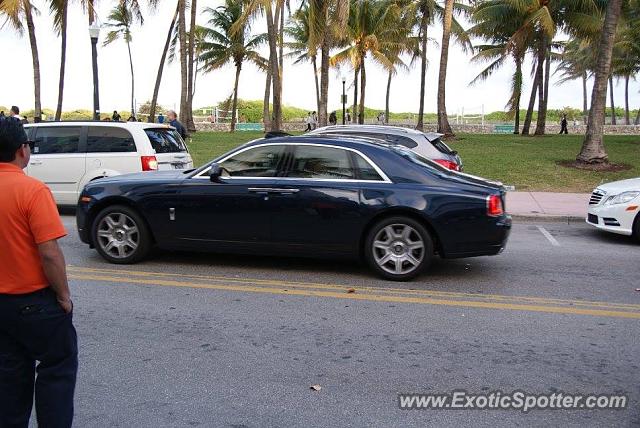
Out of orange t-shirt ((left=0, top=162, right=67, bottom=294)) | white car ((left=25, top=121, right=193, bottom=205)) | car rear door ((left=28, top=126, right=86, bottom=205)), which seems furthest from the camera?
car rear door ((left=28, top=126, right=86, bottom=205))

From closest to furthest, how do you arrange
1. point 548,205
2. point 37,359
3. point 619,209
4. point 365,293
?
point 37,359 < point 365,293 < point 619,209 < point 548,205

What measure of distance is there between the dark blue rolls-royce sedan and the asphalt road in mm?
331

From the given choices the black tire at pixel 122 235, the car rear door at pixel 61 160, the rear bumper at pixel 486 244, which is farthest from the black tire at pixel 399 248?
the car rear door at pixel 61 160

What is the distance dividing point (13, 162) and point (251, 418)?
6.40 ft

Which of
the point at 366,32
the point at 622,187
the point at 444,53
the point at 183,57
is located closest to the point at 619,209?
the point at 622,187

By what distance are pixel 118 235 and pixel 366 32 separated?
107 ft

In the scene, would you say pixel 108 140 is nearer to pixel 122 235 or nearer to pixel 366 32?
pixel 122 235

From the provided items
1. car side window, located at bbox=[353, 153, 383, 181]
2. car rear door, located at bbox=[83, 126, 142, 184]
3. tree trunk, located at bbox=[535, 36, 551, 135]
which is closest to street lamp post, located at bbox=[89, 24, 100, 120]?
car rear door, located at bbox=[83, 126, 142, 184]

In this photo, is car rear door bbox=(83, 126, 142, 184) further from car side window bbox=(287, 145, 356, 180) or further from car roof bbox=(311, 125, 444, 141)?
car side window bbox=(287, 145, 356, 180)

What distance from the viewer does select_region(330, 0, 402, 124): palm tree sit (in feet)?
120

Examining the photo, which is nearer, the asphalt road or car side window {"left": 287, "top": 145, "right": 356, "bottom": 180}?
the asphalt road

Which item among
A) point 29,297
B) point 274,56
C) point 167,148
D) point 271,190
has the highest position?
point 274,56

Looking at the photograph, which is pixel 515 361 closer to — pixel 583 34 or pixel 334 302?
pixel 334 302

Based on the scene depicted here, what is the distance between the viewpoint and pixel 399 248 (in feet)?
22.0
